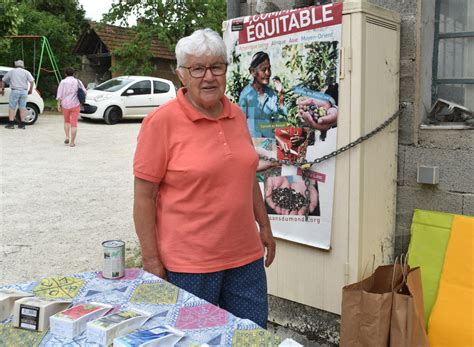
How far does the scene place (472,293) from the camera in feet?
10.9

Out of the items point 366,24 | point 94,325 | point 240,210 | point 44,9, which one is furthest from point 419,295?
point 44,9

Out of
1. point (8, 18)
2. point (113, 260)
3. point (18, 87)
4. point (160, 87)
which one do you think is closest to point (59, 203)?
point (113, 260)

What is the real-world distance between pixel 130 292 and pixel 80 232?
4.36m

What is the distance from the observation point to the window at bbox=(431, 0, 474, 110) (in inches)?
140

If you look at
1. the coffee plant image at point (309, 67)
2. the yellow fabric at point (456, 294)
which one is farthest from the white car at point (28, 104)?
the yellow fabric at point (456, 294)

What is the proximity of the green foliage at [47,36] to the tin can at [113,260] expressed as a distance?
2307 centimetres

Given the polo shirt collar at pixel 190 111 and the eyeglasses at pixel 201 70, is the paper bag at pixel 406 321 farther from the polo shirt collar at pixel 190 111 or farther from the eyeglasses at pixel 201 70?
the eyeglasses at pixel 201 70

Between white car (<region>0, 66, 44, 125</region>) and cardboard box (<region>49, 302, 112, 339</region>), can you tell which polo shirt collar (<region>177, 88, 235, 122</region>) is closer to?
cardboard box (<region>49, 302, 112, 339</region>)

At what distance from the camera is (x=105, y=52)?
28.9 metres

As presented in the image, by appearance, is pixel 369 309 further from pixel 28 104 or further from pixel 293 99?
pixel 28 104

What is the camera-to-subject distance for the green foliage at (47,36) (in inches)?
989

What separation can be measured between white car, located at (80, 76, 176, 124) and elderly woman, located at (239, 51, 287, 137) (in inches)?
548

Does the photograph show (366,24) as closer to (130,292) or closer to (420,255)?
(420,255)

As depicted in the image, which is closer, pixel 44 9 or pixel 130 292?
pixel 130 292
